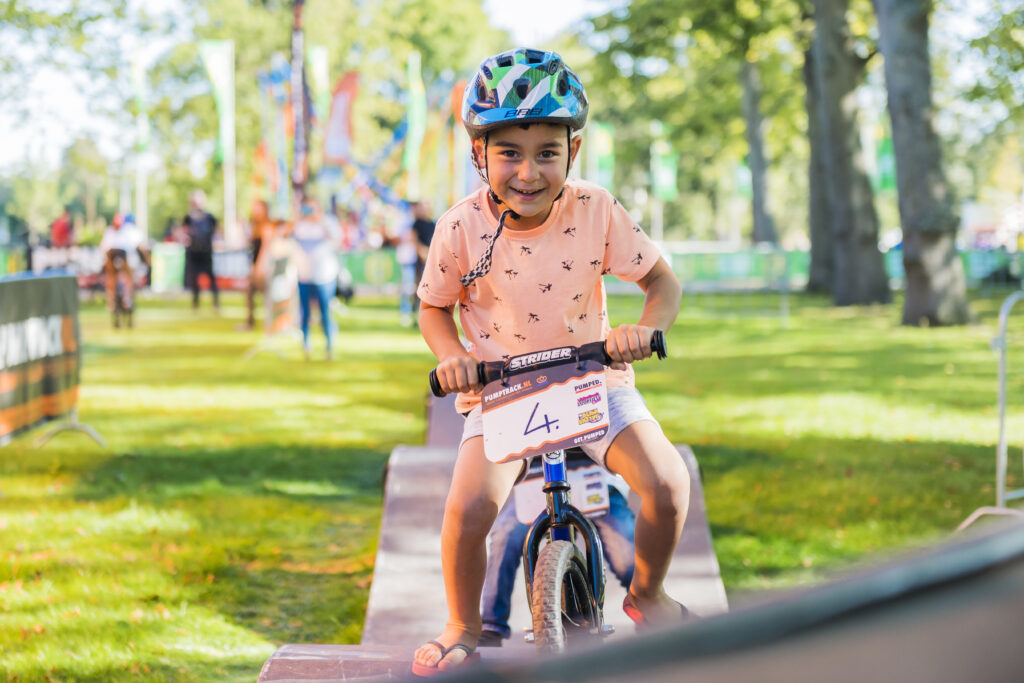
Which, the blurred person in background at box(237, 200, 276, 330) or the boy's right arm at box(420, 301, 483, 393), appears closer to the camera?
the boy's right arm at box(420, 301, 483, 393)

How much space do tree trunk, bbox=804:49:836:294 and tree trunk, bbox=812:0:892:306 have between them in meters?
4.22

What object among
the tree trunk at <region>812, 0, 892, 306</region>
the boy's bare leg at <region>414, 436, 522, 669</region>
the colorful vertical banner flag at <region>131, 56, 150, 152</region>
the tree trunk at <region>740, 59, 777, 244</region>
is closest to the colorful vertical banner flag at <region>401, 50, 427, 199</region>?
the colorful vertical banner flag at <region>131, 56, 150, 152</region>

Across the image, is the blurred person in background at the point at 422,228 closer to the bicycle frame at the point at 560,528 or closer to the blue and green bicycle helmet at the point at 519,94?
the bicycle frame at the point at 560,528

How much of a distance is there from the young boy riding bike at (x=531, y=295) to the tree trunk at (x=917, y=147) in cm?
1538

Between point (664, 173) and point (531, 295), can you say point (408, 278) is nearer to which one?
point (531, 295)

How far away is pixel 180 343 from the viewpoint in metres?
18.7

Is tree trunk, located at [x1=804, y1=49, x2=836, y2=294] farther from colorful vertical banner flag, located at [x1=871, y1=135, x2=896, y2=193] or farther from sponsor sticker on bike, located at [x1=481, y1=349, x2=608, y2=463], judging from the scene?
sponsor sticker on bike, located at [x1=481, y1=349, x2=608, y2=463]

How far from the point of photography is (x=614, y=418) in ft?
11.5

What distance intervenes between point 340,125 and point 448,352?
25.4 metres

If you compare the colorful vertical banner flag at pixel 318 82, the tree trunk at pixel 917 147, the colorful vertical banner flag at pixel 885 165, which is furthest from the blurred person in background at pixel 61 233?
the colorful vertical banner flag at pixel 885 165

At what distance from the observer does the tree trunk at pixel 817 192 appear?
93.2 feet

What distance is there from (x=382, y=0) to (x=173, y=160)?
1453cm

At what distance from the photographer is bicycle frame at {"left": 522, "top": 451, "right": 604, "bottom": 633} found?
3.45 metres

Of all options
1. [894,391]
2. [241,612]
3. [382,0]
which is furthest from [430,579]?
[382,0]
